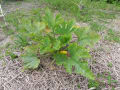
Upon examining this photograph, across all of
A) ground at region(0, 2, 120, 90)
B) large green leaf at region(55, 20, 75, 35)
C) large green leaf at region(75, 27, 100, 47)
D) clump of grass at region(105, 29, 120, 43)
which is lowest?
ground at region(0, 2, 120, 90)

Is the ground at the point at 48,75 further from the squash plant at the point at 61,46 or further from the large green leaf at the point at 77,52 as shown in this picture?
the large green leaf at the point at 77,52

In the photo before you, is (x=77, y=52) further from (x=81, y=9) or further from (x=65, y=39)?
(x=81, y=9)

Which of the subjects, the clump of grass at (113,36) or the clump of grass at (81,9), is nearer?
the clump of grass at (113,36)

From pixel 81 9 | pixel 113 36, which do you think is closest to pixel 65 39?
pixel 113 36

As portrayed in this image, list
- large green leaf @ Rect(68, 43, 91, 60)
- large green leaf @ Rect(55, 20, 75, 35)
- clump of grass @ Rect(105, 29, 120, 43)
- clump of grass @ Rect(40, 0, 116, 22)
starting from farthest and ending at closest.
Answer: clump of grass @ Rect(40, 0, 116, 22)
clump of grass @ Rect(105, 29, 120, 43)
large green leaf @ Rect(55, 20, 75, 35)
large green leaf @ Rect(68, 43, 91, 60)

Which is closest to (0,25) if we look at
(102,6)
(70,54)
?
(70,54)

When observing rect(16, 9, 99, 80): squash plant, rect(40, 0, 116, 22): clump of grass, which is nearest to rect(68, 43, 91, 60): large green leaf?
rect(16, 9, 99, 80): squash plant

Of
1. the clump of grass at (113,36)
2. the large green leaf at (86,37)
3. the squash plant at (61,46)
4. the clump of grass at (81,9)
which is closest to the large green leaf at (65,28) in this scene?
the squash plant at (61,46)

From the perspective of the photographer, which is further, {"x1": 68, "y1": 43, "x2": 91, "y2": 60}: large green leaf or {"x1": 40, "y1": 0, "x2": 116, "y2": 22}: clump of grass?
{"x1": 40, "y1": 0, "x2": 116, "y2": 22}: clump of grass

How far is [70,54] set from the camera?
1.30 meters

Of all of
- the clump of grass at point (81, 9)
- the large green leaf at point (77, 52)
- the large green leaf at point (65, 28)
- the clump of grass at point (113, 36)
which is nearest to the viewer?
the large green leaf at point (77, 52)

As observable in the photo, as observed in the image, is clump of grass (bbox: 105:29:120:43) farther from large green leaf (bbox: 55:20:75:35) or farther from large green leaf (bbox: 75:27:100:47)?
large green leaf (bbox: 55:20:75:35)

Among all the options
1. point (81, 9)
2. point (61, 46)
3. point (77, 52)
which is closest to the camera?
point (77, 52)

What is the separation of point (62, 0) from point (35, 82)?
2.72 metres
